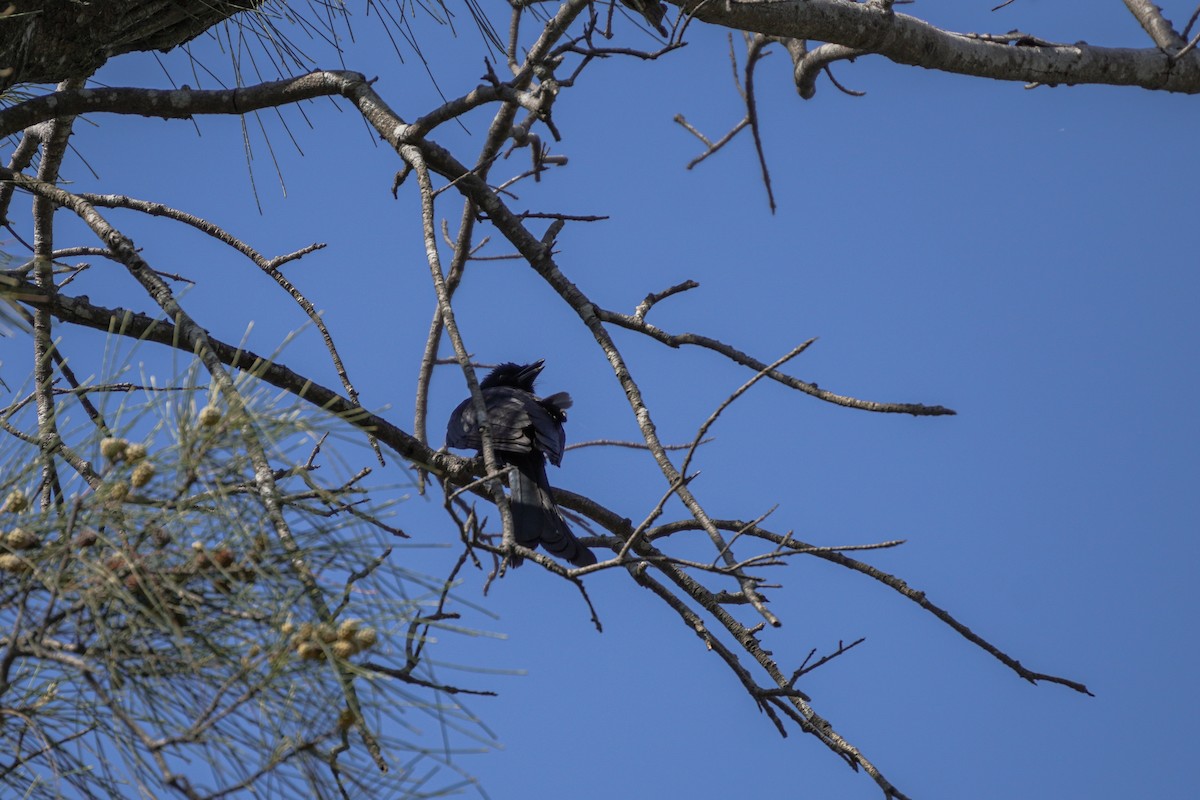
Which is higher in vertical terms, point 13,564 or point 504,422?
point 504,422

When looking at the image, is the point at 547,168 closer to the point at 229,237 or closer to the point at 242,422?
the point at 229,237

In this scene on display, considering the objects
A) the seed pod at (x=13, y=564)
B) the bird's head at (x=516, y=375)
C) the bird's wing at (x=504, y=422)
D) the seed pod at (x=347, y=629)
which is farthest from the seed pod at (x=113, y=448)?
the bird's head at (x=516, y=375)

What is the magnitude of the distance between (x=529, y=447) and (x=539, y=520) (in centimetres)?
46

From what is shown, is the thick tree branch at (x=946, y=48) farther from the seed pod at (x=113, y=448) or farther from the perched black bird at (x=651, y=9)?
the seed pod at (x=113, y=448)

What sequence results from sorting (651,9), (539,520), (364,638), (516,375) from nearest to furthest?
(364,638) < (651,9) < (539,520) < (516,375)

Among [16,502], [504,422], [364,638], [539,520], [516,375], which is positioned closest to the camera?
[364,638]

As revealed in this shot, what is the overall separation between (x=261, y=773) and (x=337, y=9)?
1.97 m

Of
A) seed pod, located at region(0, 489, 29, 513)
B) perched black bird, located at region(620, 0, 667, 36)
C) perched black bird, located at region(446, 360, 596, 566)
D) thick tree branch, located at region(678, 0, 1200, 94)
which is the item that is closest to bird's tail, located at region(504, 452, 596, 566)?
perched black bird, located at region(446, 360, 596, 566)

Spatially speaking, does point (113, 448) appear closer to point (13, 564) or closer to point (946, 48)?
point (13, 564)

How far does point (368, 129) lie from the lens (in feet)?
9.20

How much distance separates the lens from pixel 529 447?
154 inches

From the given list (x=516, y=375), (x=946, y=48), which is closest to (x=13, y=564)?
(x=946, y=48)

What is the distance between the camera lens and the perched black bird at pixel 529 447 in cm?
343

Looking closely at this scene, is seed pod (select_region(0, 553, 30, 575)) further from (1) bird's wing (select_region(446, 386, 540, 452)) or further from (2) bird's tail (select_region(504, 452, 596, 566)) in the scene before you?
(1) bird's wing (select_region(446, 386, 540, 452))
